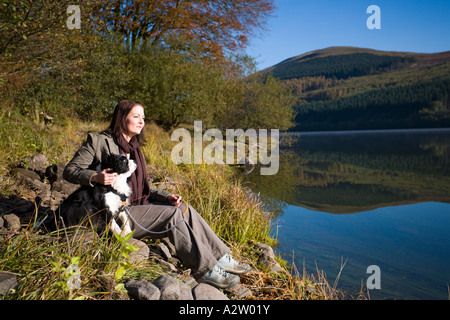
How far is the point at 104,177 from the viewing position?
8.42ft

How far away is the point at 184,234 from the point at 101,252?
2.20ft

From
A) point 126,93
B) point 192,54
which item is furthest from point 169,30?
point 126,93

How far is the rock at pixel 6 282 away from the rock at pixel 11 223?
124cm

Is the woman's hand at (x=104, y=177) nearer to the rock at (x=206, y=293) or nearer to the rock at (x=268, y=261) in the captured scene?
the rock at (x=206, y=293)

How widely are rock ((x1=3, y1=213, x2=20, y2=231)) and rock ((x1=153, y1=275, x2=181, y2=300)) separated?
5.76 ft

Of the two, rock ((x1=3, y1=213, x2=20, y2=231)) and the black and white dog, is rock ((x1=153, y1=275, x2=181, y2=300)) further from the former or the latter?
rock ((x1=3, y1=213, x2=20, y2=231))

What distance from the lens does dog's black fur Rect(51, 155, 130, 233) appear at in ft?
8.77

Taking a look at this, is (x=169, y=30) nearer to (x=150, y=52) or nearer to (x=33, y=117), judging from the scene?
(x=150, y=52)

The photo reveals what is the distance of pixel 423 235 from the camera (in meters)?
6.31

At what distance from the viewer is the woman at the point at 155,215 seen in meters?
2.82

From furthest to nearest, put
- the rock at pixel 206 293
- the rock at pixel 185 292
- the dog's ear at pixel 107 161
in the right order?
the dog's ear at pixel 107 161
the rock at pixel 206 293
the rock at pixel 185 292

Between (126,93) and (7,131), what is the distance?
7110 millimetres

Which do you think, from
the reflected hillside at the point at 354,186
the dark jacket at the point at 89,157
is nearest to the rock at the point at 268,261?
the dark jacket at the point at 89,157

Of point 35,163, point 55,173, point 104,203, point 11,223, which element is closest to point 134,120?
point 104,203
